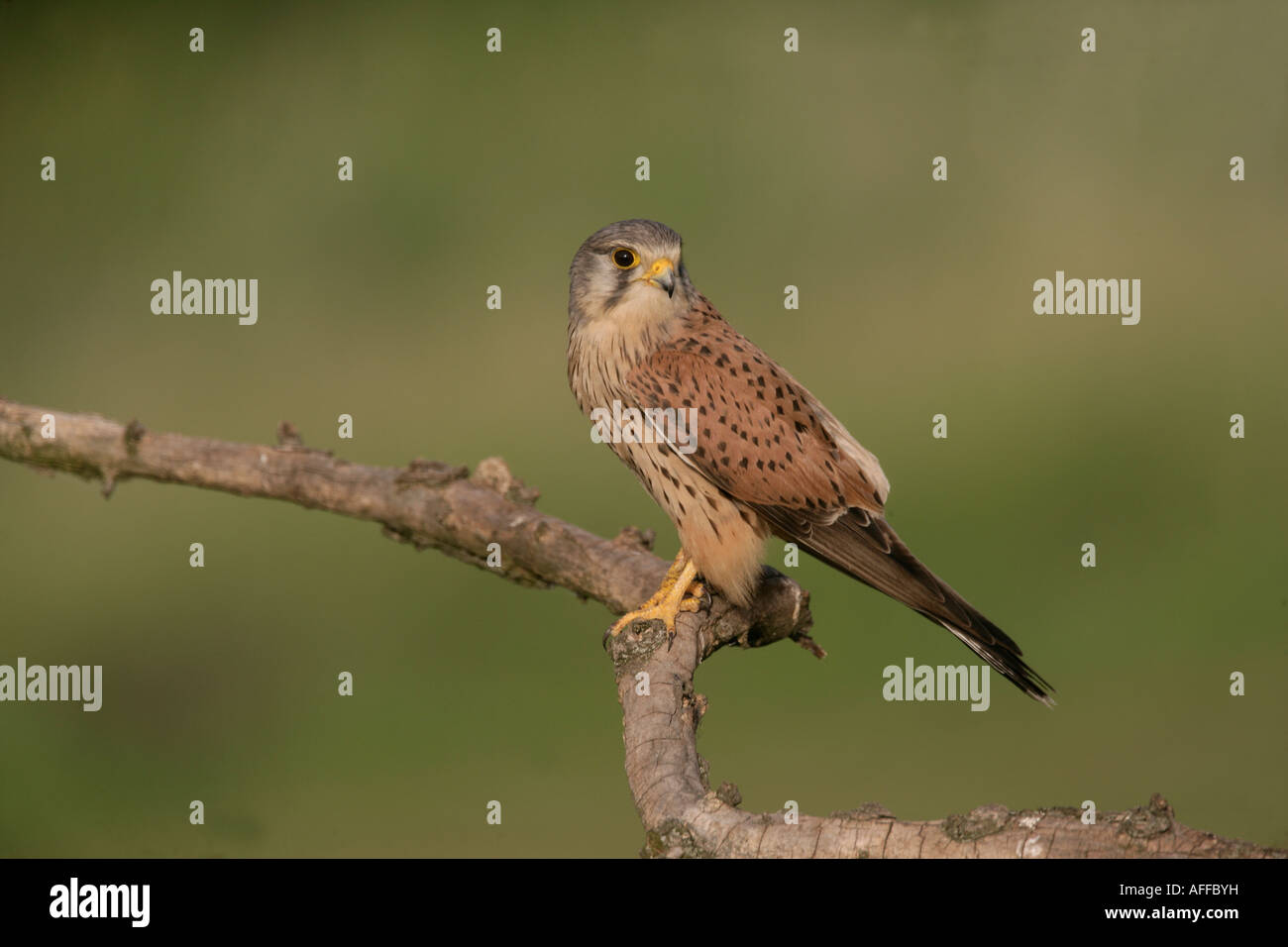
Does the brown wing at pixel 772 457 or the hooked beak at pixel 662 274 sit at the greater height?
the hooked beak at pixel 662 274

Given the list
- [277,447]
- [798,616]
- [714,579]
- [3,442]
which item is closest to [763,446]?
[714,579]

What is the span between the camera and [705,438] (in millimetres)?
2502

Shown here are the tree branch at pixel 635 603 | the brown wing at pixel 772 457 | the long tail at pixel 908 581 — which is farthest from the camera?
the brown wing at pixel 772 457

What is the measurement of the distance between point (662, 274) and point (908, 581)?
0.80 m

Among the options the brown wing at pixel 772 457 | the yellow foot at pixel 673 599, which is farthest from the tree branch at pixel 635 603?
the brown wing at pixel 772 457

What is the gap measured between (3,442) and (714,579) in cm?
213

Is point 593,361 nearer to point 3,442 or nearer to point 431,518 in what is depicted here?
point 431,518

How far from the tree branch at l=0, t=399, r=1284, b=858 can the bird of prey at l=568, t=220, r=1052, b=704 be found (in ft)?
0.55

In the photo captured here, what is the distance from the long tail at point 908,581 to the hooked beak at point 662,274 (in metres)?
0.59

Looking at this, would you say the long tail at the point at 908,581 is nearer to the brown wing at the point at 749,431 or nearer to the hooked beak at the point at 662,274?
the brown wing at the point at 749,431

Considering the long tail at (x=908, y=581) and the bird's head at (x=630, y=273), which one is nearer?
the long tail at (x=908, y=581)

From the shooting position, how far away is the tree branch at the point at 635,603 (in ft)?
5.21

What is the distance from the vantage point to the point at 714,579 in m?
2.56

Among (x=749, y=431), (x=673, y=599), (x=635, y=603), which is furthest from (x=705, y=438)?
(x=635, y=603)
